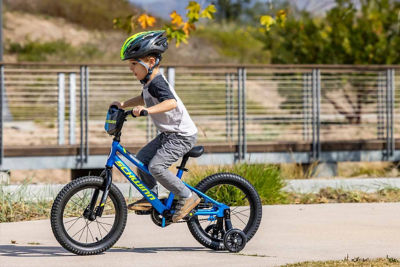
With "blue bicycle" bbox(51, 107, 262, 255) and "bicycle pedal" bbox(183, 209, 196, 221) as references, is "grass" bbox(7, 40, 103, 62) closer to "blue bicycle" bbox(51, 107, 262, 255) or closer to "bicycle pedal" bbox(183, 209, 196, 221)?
"blue bicycle" bbox(51, 107, 262, 255)

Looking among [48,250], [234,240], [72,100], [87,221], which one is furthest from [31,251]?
[72,100]

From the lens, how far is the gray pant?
6375mm

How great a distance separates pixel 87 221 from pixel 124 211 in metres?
0.30

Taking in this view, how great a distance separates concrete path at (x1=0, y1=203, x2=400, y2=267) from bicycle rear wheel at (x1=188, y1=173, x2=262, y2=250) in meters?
0.12

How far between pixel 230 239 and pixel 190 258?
44 centimetres

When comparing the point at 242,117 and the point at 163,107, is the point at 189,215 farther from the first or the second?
the point at 242,117

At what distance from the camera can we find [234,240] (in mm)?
6672

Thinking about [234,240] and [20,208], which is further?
[20,208]

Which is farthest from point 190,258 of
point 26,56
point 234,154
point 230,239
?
point 26,56

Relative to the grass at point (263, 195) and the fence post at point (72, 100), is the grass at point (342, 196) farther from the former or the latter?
the fence post at point (72, 100)

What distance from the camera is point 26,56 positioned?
48062 millimetres

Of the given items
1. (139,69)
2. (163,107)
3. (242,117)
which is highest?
(139,69)

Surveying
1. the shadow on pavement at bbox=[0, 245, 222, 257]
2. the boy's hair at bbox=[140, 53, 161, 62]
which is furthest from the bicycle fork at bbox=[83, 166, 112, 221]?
the boy's hair at bbox=[140, 53, 161, 62]

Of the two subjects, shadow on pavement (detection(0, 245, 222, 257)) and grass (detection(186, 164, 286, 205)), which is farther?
grass (detection(186, 164, 286, 205))
